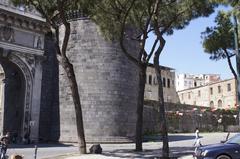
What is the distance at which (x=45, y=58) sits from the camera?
31344 millimetres

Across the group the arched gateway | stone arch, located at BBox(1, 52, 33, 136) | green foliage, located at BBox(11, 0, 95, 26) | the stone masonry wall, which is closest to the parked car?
green foliage, located at BBox(11, 0, 95, 26)

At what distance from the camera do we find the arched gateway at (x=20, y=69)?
28875 millimetres

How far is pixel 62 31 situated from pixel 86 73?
13.2ft

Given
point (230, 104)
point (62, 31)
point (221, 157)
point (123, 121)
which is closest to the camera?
point (221, 157)

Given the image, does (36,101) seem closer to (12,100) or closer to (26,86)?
(26,86)

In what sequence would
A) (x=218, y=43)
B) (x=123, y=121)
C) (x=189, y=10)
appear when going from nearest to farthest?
(x=189, y=10), (x=218, y=43), (x=123, y=121)

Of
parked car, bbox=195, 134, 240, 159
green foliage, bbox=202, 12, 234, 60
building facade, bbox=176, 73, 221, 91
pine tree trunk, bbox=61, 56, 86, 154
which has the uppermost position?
building facade, bbox=176, 73, 221, 91

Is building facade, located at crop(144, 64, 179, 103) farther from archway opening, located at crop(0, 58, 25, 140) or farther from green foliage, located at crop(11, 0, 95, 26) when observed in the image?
green foliage, located at crop(11, 0, 95, 26)

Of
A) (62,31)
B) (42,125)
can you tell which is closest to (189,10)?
(62,31)

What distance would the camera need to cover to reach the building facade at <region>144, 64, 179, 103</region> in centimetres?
6494

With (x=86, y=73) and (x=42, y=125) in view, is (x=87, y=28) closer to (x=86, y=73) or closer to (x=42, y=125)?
(x=86, y=73)

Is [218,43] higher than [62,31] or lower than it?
lower

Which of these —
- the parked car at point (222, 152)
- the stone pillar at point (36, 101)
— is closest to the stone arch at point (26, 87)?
the stone pillar at point (36, 101)

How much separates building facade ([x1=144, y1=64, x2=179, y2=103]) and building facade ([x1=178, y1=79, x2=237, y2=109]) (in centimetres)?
364
